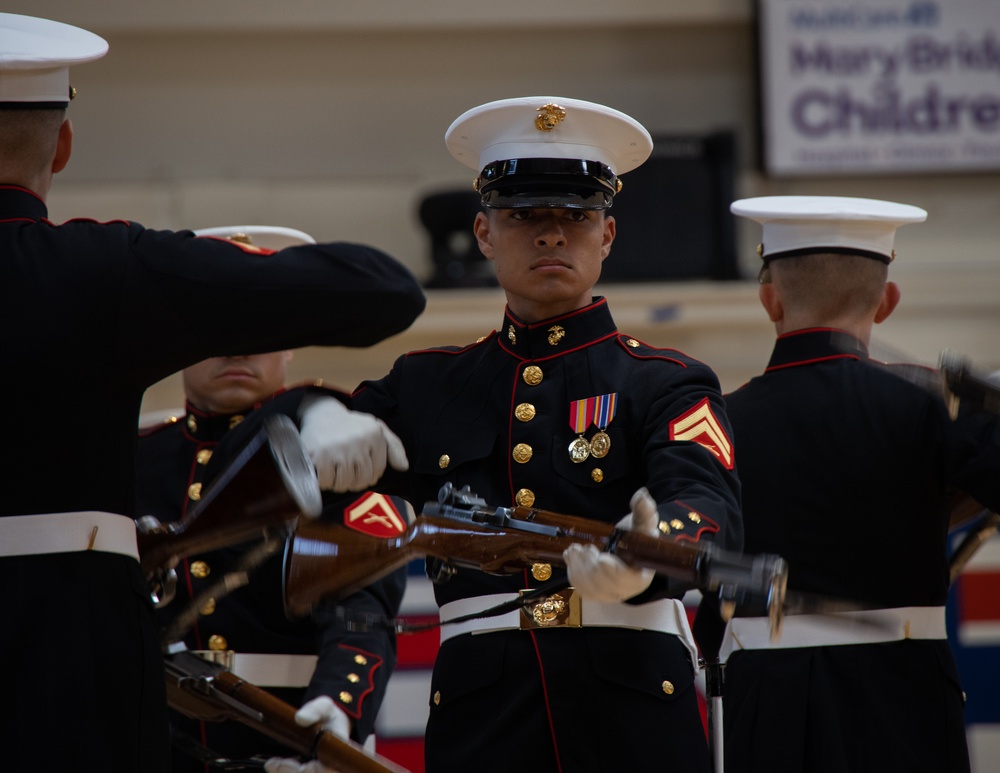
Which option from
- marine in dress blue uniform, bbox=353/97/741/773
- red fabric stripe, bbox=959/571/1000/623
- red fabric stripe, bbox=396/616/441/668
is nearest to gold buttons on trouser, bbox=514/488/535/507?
marine in dress blue uniform, bbox=353/97/741/773

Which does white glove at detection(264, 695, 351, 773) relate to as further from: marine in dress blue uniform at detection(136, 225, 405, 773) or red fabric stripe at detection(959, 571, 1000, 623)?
red fabric stripe at detection(959, 571, 1000, 623)

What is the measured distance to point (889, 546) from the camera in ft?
9.49

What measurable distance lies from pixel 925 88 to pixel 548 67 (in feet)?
6.01

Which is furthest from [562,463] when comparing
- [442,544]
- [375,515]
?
[375,515]

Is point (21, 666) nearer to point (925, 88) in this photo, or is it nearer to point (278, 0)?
point (278, 0)

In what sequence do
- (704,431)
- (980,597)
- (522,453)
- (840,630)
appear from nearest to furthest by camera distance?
(704,431) → (522,453) → (840,630) → (980,597)

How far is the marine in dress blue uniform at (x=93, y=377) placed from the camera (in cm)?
189

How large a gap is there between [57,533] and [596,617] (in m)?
0.88

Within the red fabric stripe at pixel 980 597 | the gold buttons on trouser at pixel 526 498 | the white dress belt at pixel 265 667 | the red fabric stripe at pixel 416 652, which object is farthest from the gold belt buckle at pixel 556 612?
the red fabric stripe at pixel 980 597

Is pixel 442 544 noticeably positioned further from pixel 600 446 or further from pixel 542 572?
pixel 600 446

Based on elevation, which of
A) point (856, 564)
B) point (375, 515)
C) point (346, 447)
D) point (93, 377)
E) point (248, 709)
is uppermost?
point (93, 377)

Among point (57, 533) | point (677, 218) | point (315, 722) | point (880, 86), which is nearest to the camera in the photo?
point (57, 533)

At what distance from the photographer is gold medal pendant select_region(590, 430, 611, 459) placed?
237 centimetres

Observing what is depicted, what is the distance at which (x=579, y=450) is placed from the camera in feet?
7.82
